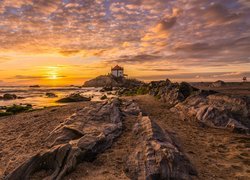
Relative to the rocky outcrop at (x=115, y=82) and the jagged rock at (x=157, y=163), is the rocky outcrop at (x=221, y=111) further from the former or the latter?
the rocky outcrop at (x=115, y=82)

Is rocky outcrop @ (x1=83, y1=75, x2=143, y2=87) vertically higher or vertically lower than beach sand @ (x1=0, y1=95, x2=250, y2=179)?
higher

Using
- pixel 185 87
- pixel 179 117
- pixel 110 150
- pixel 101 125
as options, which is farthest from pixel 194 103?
pixel 110 150

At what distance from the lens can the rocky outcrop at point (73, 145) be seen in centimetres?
685

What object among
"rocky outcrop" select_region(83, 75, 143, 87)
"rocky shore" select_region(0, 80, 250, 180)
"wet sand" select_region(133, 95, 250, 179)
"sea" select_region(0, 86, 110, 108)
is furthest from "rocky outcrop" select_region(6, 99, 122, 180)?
"rocky outcrop" select_region(83, 75, 143, 87)

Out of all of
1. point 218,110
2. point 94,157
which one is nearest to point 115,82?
point 218,110

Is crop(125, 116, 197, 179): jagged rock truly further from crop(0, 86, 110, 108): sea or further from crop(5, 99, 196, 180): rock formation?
crop(0, 86, 110, 108): sea

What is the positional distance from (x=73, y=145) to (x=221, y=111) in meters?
9.72

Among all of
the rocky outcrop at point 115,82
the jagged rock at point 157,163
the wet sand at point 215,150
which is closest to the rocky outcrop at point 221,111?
the wet sand at point 215,150

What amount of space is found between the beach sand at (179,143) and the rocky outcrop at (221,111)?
0.67m

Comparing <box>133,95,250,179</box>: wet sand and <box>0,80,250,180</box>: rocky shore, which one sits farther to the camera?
<box>133,95,250,179</box>: wet sand

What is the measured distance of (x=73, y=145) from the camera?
7.88 m

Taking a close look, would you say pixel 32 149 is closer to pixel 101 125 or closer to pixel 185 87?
pixel 101 125

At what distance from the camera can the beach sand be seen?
7146 millimetres

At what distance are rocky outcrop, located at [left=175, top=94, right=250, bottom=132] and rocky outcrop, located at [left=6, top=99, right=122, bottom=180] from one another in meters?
5.73
